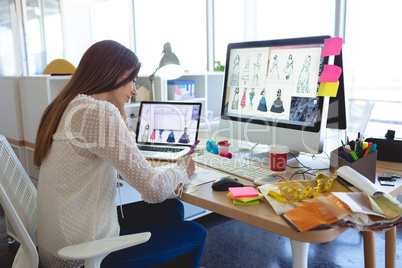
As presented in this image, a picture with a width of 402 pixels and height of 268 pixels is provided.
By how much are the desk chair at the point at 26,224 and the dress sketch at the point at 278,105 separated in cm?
84

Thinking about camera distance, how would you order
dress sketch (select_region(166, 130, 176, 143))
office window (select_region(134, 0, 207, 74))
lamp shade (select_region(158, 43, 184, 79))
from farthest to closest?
office window (select_region(134, 0, 207, 74)), lamp shade (select_region(158, 43, 184, 79)), dress sketch (select_region(166, 130, 176, 143))

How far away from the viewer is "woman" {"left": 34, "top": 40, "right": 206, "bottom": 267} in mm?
1049

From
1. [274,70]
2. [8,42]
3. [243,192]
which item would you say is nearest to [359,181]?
[243,192]

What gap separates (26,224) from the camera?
1151 mm

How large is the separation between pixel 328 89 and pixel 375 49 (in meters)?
2.05

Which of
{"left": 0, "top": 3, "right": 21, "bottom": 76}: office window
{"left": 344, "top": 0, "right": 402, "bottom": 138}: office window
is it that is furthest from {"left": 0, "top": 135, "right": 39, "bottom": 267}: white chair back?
{"left": 0, "top": 3, "right": 21, "bottom": 76}: office window

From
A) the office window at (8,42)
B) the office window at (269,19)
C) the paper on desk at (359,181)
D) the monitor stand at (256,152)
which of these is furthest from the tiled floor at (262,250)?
the office window at (8,42)

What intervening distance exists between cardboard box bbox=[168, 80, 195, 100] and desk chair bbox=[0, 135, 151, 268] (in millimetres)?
1493

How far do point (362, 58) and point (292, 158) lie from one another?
2.01m

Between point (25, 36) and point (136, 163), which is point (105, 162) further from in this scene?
point (25, 36)

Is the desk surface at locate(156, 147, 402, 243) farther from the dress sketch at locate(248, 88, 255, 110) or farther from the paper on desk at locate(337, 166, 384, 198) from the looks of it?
the dress sketch at locate(248, 88, 255, 110)

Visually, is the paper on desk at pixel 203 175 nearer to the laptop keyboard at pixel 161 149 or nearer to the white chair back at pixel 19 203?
the laptop keyboard at pixel 161 149

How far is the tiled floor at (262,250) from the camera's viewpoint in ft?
6.49

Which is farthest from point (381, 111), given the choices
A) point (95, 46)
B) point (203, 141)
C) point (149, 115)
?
point (95, 46)
